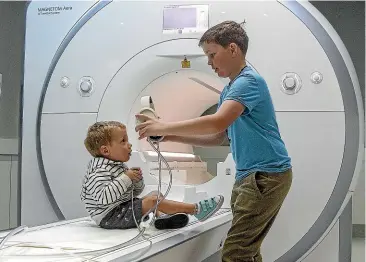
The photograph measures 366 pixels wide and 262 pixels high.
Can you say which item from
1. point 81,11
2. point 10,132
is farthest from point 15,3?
point 81,11

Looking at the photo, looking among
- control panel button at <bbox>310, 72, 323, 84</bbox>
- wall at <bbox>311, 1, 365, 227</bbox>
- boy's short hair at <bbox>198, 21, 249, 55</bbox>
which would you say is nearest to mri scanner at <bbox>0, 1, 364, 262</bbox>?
control panel button at <bbox>310, 72, 323, 84</bbox>

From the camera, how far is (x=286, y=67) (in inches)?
73.6

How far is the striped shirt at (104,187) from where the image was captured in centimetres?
147


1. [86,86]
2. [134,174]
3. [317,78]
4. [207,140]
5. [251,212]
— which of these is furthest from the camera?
[86,86]

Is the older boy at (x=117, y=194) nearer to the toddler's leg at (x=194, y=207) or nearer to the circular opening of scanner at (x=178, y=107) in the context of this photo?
the toddler's leg at (x=194, y=207)

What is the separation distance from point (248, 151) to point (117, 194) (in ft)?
1.23

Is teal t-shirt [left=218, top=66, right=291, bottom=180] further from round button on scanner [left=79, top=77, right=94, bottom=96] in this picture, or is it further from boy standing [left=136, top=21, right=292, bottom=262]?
round button on scanner [left=79, top=77, right=94, bottom=96]

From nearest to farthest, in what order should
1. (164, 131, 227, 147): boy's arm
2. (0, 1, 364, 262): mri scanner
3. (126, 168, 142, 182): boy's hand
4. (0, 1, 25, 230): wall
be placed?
(126, 168, 142, 182): boy's hand
(164, 131, 227, 147): boy's arm
(0, 1, 364, 262): mri scanner
(0, 1, 25, 230): wall

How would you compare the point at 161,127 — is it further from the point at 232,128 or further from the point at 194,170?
the point at 194,170

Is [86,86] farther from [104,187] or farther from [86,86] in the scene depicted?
[104,187]

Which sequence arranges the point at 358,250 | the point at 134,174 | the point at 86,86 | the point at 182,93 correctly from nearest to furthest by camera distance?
the point at 134,174
the point at 86,86
the point at 182,93
the point at 358,250

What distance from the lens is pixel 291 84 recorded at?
1.86 m

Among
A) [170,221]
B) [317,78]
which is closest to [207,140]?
[170,221]

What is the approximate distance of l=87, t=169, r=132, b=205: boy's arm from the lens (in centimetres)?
146
